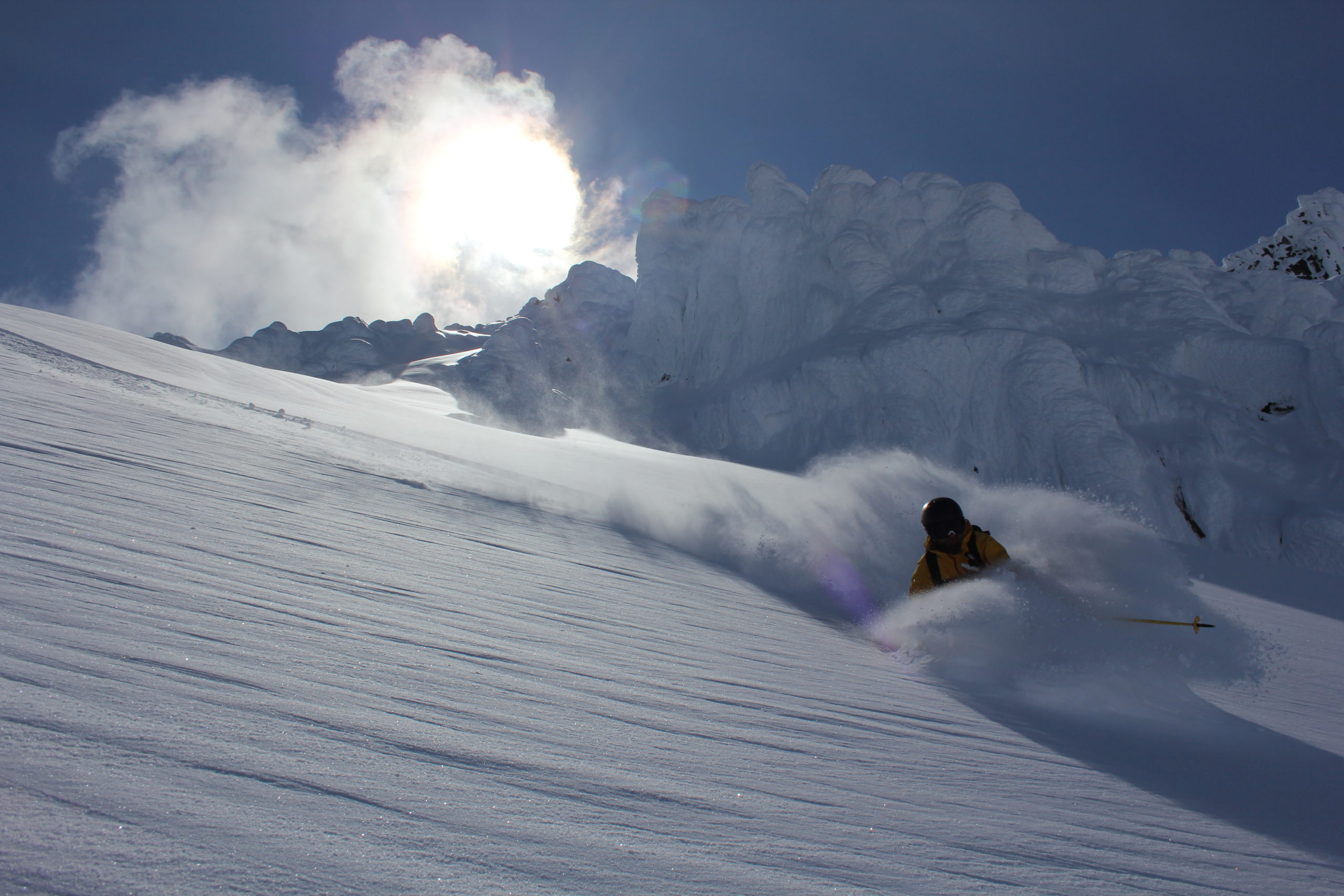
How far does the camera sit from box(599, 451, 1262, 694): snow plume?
4898 mm

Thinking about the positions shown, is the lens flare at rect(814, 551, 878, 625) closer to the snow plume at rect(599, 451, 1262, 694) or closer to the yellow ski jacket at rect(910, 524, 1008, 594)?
the snow plume at rect(599, 451, 1262, 694)

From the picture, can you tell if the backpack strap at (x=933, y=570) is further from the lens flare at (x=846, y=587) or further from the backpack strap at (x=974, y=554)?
the lens flare at (x=846, y=587)

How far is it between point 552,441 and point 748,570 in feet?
53.1

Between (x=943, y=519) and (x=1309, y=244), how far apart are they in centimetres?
5956

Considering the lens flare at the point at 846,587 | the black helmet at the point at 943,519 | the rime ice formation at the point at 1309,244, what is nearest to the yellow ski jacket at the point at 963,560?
the black helmet at the point at 943,519

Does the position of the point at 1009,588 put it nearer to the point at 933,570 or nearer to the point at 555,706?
the point at 933,570

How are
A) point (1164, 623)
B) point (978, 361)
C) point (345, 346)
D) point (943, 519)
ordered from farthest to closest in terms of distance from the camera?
1. point (345, 346)
2. point (978, 361)
3. point (943, 519)
4. point (1164, 623)

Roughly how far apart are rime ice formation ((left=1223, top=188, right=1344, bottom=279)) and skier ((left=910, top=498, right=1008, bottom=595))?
54.9m

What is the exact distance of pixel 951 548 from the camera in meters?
6.06

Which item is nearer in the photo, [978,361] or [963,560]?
[963,560]

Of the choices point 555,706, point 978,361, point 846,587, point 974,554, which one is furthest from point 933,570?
point 978,361

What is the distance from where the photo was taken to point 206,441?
657 cm

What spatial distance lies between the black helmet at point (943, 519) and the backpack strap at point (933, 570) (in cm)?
24

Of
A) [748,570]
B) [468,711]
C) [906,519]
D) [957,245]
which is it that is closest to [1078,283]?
[957,245]
